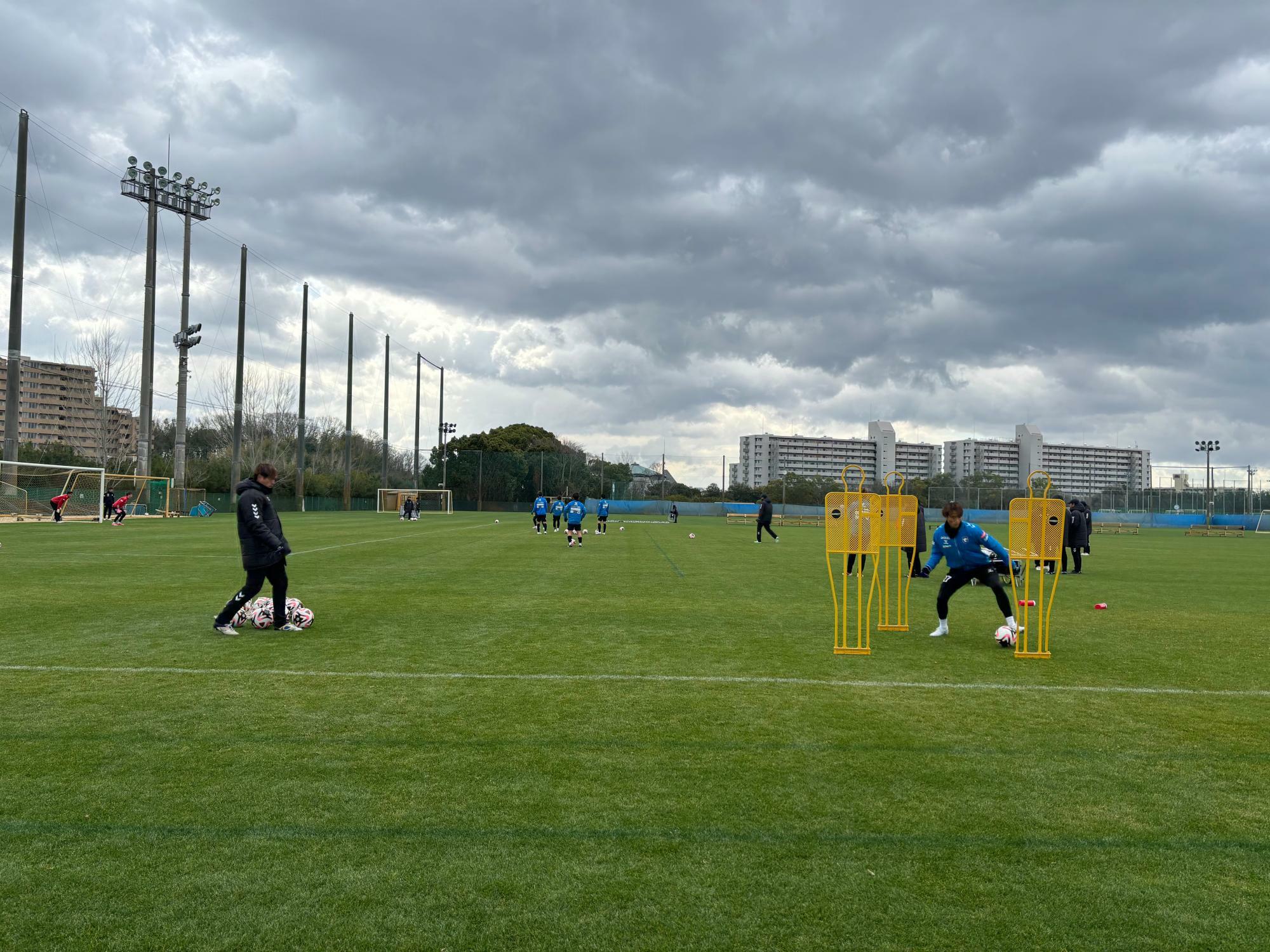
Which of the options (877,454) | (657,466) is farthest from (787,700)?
(877,454)

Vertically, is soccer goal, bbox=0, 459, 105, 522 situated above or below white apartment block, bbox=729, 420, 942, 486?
below

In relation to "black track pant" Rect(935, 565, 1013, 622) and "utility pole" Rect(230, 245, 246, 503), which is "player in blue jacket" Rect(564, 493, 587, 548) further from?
"utility pole" Rect(230, 245, 246, 503)

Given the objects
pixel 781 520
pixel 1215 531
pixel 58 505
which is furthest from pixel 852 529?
pixel 1215 531

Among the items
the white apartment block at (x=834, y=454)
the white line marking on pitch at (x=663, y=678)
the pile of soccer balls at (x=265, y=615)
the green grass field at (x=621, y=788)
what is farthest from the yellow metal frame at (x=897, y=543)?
the white apartment block at (x=834, y=454)

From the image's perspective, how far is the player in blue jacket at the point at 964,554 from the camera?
9.69 meters

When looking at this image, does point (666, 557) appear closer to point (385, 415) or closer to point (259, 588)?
point (259, 588)

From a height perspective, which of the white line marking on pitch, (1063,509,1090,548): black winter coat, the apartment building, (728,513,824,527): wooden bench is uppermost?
the apartment building

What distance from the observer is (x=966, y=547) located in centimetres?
988

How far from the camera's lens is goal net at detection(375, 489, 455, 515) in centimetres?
7194

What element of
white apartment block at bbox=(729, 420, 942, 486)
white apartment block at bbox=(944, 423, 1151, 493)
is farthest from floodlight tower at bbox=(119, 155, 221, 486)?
white apartment block at bbox=(944, 423, 1151, 493)

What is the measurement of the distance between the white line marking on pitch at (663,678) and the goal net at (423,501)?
204 ft

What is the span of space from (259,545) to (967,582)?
26.2 feet

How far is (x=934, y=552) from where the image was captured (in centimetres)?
991

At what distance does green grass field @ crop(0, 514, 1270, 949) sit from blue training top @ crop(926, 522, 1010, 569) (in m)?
0.94
